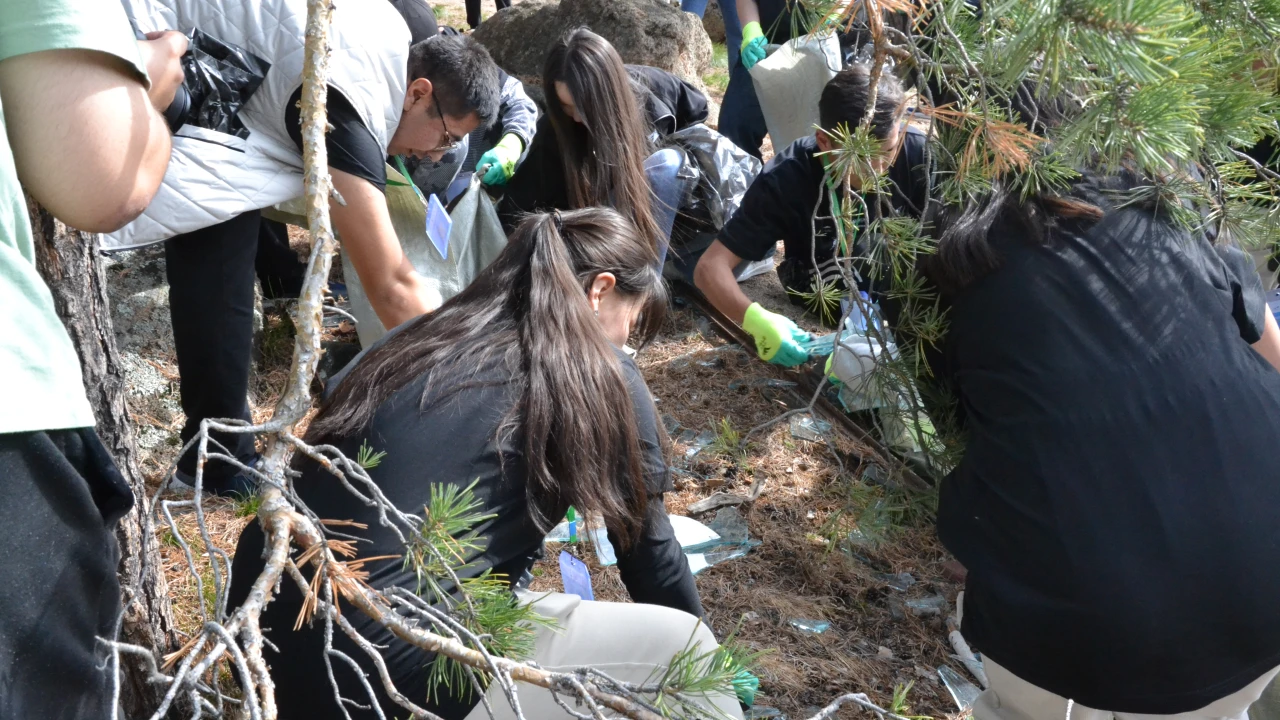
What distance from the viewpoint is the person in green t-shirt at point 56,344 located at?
0.82 m

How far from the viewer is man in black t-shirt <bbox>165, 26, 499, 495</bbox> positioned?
208 cm

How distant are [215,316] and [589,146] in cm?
126

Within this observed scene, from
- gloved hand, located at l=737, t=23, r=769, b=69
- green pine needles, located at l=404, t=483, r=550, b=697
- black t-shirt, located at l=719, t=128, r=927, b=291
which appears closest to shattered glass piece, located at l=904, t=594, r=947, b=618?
black t-shirt, located at l=719, t=128, r=927, b=291

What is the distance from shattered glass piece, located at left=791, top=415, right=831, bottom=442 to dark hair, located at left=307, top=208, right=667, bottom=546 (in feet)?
5.17

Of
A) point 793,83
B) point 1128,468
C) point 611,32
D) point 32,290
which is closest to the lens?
point 32,290

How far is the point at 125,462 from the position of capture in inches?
59.6

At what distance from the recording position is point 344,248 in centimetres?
233

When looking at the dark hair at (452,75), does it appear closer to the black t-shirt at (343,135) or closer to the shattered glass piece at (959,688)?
the black t-shirt at (343,135)

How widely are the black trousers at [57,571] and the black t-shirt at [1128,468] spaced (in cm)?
126

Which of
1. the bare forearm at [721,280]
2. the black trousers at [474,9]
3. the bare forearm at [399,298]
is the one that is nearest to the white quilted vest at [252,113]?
the bare forearm at [399,298]

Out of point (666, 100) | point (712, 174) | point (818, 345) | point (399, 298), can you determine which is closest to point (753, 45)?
point (666, 100)

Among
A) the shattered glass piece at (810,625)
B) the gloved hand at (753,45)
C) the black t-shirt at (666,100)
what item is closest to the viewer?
the shattered glass piece at (810,625)

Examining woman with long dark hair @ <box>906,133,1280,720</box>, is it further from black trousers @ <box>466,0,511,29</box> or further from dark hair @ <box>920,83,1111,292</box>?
black trousers @ <box>466,0,511,29</box>

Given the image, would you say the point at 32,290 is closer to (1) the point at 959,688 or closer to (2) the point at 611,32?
(1) the point at 959,688
